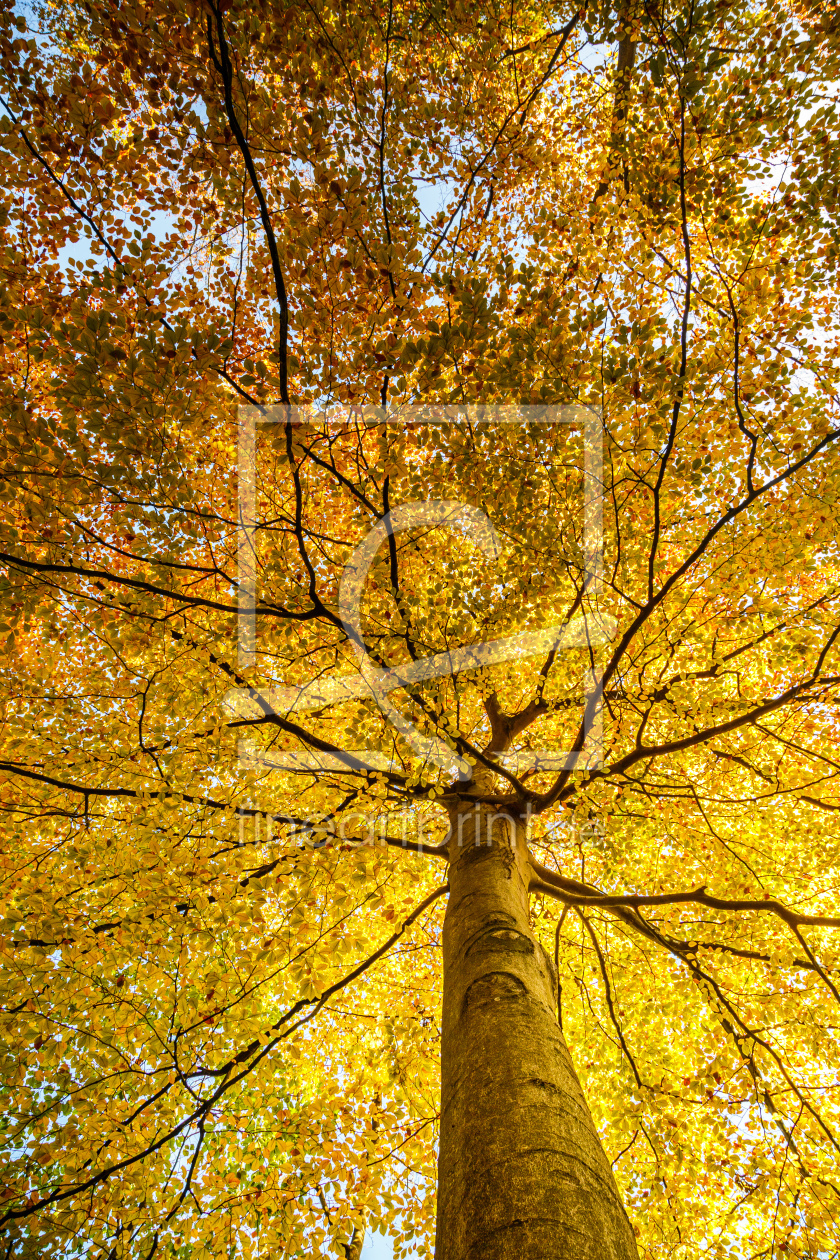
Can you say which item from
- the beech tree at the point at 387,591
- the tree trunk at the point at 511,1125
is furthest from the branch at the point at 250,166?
the tree trunk at the point at 511,1125

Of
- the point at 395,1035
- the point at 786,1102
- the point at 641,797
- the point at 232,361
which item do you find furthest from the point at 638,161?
the point at 786,1102

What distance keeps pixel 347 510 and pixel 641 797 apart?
145 inches

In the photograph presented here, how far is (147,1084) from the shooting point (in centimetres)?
339

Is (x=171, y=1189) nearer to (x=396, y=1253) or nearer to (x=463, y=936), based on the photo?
(x=396, y=1253)

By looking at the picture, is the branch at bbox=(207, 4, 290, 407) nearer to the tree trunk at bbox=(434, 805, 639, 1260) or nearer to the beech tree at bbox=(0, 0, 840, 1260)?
the beech tree at bbox=(0, 0, 840, 1260)

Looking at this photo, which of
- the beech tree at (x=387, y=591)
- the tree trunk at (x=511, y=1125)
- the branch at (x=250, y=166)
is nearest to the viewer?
the tree trunk at (x=511, y=1125)

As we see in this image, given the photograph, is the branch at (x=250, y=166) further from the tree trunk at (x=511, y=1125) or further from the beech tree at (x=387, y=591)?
the tree trunk at (x=511, y=1125)

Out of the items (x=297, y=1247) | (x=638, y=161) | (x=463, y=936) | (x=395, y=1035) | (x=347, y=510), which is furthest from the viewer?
(x=347, y=510)

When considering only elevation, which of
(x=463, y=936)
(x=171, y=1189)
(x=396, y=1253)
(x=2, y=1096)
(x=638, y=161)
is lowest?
(x=396, y=1253)

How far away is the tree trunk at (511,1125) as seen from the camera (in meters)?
1.47

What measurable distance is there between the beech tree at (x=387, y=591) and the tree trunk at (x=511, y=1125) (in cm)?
2

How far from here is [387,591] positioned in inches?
164

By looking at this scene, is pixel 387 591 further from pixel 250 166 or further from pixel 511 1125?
pixel 511 1125

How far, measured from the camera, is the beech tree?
264 centimetres
